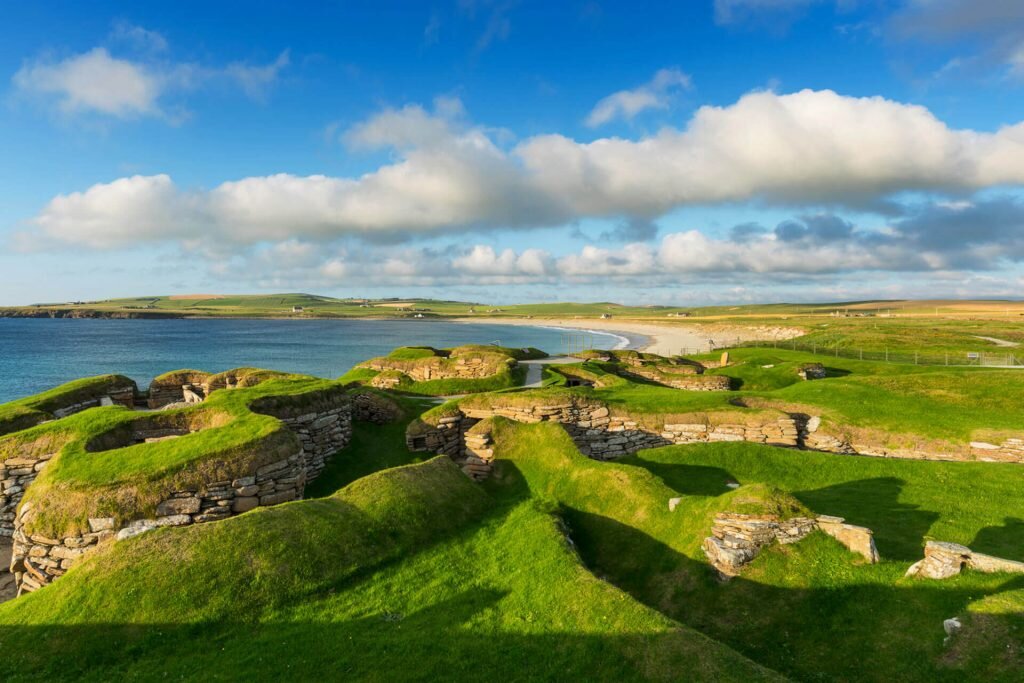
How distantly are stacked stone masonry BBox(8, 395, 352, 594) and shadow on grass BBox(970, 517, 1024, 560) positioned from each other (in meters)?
20.4

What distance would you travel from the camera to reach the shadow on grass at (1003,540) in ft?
41.0

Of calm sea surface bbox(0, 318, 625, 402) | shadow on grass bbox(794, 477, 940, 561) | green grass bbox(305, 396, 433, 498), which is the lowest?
calm sea surface bbox(0, 318, 625, 402)

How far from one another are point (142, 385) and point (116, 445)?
64.8 metres

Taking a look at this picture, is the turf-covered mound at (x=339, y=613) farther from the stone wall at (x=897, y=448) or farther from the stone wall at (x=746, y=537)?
the stone wall at (x=897, y=448)

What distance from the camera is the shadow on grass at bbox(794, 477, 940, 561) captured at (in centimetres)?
1291

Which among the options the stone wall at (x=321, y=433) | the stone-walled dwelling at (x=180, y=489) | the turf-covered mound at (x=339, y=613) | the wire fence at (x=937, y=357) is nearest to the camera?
the turf-covered mound at (x=339, y=613)

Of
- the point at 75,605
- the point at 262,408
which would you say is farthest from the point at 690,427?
the point at 75,605

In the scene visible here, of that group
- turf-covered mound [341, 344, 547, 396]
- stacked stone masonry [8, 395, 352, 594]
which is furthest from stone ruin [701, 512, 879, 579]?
turf-covered mound [341, 344, 547, 396]

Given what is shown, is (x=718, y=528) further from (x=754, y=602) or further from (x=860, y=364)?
(x=860, y=364)

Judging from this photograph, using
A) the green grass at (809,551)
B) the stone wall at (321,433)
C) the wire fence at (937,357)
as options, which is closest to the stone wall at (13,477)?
the stone wall at (321,433)

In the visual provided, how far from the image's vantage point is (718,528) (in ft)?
42.1

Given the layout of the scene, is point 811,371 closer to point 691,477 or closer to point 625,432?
point 625,432

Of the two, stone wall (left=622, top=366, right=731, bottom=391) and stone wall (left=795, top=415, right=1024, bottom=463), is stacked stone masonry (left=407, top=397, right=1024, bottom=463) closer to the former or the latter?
stone wall (left=795, top=415, right=1024, bottom=463)

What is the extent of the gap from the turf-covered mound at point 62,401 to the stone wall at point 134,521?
11.8 metres
